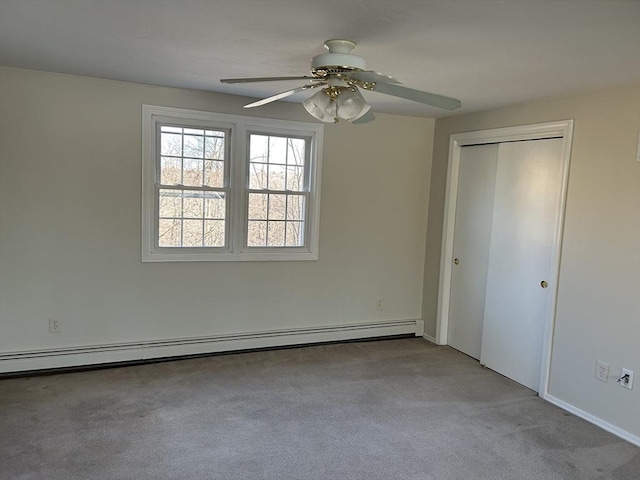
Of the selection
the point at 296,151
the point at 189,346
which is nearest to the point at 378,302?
the point at 296,151

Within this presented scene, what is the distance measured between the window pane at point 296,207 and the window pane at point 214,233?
66 centimetres

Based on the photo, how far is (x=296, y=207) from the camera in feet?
14.3

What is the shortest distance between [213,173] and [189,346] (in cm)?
153

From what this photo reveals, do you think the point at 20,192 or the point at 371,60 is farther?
the point at 20,192

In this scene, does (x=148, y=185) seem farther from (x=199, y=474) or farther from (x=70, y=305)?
(x=199, y=474)

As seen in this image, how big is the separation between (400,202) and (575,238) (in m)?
1.80

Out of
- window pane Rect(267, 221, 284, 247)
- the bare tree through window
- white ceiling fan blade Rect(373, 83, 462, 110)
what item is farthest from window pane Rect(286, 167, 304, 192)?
white ceiling fan blade Rect(373, 83, 462, 110)

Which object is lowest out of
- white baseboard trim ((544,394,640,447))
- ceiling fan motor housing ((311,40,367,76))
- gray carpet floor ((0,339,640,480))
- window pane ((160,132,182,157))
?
gray carpet floor ((0,339,640,480))

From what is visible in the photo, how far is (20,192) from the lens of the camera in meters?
3.34

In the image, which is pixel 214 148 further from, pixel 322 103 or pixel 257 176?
pixel 322 103

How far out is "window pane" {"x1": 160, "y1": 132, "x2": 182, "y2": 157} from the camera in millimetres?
3807

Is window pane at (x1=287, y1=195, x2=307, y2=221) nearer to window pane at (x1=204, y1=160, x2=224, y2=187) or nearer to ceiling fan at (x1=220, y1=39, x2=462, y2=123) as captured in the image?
window pane at (x1=204, y1=160, x2=224, y2=187)

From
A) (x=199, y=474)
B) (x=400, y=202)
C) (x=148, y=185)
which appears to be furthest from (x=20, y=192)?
(x=400, y=202)

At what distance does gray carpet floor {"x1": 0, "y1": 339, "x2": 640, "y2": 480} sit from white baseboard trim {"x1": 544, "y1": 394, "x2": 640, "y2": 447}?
8 centimetres
